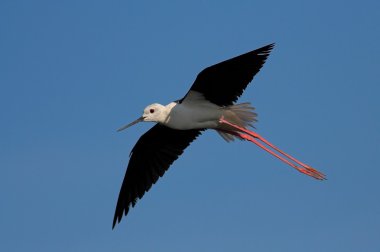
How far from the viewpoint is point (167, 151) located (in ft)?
38.5

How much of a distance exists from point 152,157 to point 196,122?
3.86 ft

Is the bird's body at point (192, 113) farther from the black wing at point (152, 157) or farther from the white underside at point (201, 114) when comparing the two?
the black wing at point (152, 157)

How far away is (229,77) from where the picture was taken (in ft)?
34.7

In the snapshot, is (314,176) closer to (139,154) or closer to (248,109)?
(248,109)

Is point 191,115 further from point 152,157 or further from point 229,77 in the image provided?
point 152,157

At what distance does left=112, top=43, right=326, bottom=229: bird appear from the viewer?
1048cm

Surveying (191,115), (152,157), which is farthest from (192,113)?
(152,157)

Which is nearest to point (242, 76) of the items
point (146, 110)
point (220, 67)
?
point (220, 67)

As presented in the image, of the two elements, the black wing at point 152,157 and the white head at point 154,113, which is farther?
the black wing at point 152,157

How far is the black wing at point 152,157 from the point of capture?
11.7m

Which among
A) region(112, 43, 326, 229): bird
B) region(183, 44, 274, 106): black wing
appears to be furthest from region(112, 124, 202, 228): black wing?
region(183, 44, 274, 106): black wing

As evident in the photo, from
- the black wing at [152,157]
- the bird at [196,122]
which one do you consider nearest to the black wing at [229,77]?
the bird at [196,122]

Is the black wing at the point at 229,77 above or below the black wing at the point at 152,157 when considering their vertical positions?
above

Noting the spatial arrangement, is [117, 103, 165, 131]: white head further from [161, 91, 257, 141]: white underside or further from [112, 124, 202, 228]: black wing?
[112, 124, 202, 228]: black wing
